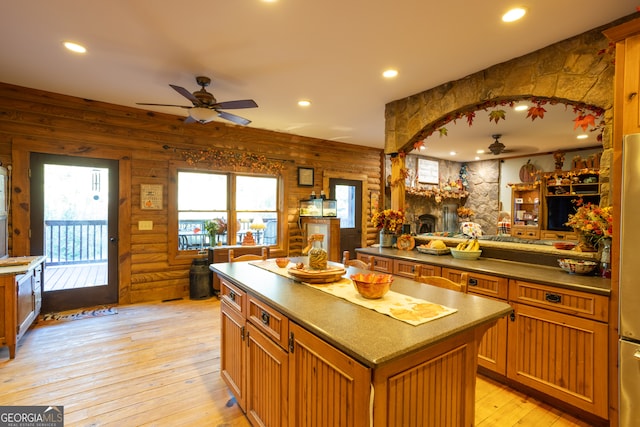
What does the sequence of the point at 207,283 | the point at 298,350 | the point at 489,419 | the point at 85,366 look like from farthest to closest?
the point at 207,283
the point at 85,366
the point at 489,419
the point at 298,350

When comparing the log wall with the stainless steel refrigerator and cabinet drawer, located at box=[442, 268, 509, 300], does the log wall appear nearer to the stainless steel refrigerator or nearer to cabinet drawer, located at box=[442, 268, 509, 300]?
cabinet drawer, located at box=[442, 268, 509, 300]

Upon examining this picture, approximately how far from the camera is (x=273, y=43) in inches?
103

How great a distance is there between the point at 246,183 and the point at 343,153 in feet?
7.41

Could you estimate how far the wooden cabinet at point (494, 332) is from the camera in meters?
2.40

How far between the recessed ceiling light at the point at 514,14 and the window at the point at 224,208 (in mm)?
4207

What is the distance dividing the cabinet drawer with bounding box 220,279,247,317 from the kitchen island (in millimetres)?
15

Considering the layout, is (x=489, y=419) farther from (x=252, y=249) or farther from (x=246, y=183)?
(x=246, y=183)

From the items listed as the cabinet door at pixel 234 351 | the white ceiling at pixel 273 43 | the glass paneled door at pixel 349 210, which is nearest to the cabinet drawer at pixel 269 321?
the cabinet door at pixel 234 351

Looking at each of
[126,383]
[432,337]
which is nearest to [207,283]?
[126,383]

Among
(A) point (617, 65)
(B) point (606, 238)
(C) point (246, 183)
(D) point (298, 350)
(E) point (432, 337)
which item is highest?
(A) point (617, 65)

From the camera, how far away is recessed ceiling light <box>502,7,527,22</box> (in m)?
2.11

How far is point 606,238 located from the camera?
2.17 metres

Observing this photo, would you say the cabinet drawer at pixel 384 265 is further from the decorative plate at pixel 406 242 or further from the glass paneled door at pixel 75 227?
the glass paneled door at pixel 75 227

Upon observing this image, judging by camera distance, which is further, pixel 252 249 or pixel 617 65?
pixel 252 249
